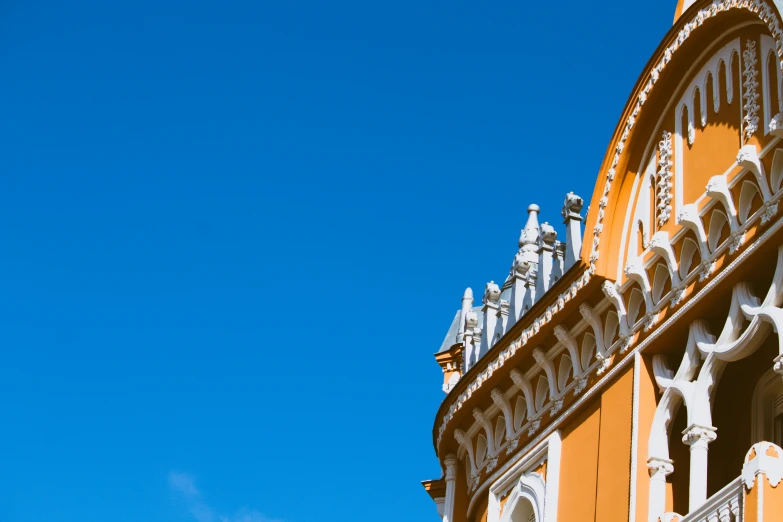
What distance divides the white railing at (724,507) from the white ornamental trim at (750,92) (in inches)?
144

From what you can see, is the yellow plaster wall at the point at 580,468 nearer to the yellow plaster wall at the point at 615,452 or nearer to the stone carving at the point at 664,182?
the yellow plaster wall at the point at 615,452

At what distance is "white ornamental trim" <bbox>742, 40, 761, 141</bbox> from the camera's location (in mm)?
13805

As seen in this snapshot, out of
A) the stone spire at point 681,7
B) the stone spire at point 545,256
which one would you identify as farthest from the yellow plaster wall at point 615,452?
the stone spire at point 681,7

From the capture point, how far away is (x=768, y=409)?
46.1ft

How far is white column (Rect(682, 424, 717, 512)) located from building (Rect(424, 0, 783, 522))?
0.02 m

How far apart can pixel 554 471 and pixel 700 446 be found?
2.58 metres

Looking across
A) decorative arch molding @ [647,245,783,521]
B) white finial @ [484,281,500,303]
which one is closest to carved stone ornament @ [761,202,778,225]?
decorative arch molding @ [647,245,783,521]

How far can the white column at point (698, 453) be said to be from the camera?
12922 mm

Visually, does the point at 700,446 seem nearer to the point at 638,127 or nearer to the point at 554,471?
the point at 554,471

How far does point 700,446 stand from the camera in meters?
13.2

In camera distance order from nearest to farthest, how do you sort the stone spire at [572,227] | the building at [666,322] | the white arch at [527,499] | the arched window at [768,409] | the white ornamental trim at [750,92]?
1. the building at [666,322]
2. the white ornamental trim at [750,92]
3. the arched window at [768,409]
4. the white arch at [527,499]
5. the stone spire at [572,227]

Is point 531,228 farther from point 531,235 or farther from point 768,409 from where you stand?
point 768,409

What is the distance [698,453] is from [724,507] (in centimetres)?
115

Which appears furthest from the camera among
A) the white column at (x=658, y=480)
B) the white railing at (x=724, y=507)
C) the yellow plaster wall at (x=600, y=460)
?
the yellow plaster wall at (x=600, y=460)
